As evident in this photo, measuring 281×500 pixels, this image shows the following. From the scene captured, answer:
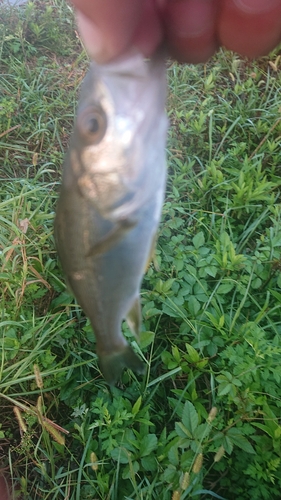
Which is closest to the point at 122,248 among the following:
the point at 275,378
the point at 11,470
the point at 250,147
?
the point at 275,378

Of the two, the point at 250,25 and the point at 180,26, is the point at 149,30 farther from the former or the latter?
the point at 250,25

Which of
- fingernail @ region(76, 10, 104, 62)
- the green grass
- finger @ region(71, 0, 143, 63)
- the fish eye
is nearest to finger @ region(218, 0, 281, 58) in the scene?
finger @ region(71, 0, 143, 63)

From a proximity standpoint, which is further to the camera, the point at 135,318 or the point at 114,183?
the point at 135,318

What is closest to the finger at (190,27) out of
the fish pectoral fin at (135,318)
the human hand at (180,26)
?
the human hand at (180,26)

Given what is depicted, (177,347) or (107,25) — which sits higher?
(107,25)

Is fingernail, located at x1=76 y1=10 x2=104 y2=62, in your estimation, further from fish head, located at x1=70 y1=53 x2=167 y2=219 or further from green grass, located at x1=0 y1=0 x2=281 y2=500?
green grass, located at x1=0 y1=0 x2=281 y2=500

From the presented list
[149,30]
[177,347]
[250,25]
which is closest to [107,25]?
[149,30]
